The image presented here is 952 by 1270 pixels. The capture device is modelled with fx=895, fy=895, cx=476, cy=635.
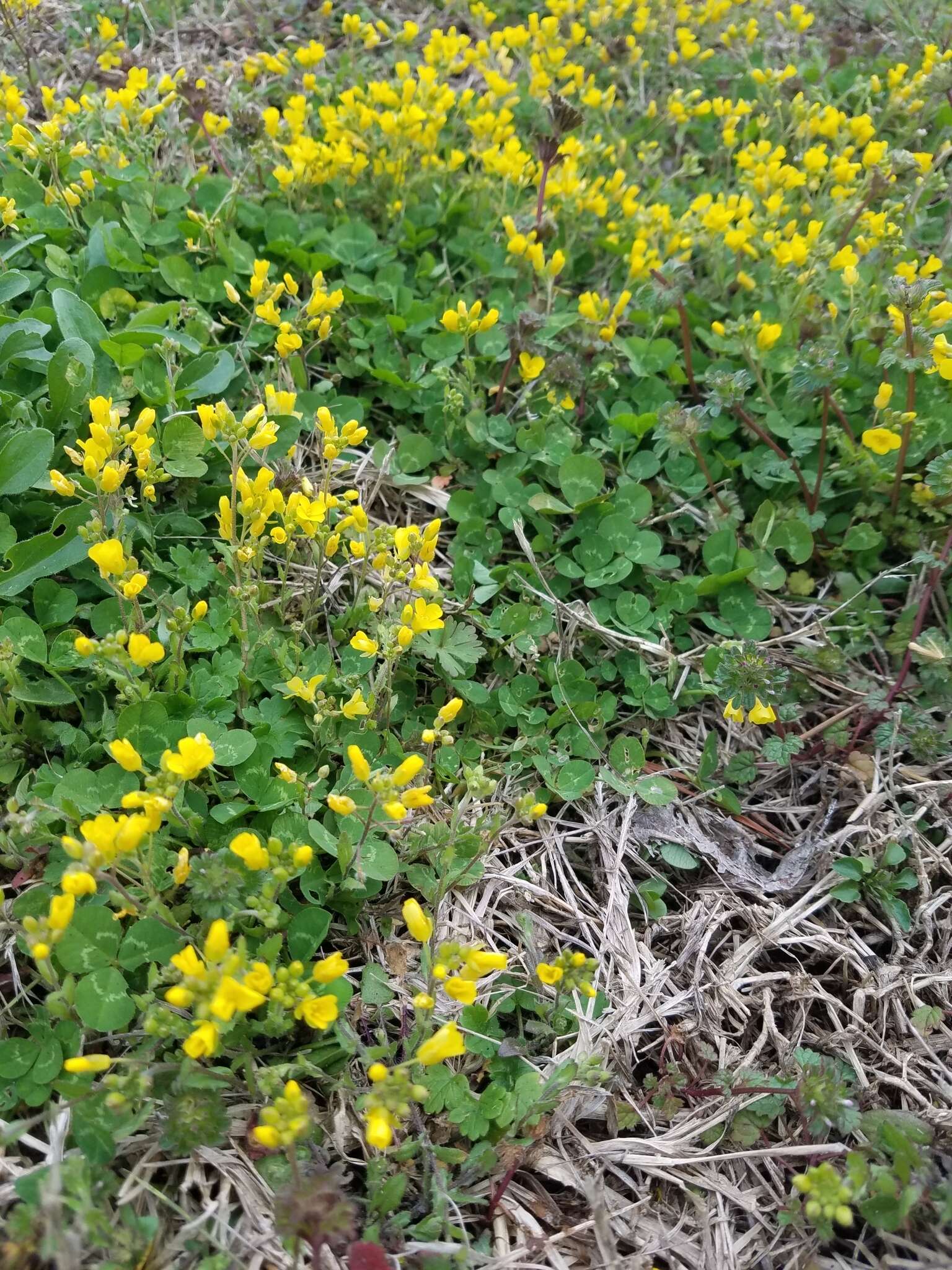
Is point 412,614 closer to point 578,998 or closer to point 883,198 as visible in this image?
point 578,998

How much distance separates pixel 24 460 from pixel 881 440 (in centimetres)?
274

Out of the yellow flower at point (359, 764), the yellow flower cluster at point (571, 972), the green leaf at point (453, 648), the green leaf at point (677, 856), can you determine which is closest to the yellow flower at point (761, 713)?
the green leaf at point (677, 856)

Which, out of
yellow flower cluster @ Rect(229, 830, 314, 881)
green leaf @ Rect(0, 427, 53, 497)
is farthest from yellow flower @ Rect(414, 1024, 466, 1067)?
green leaf @ Rect(0, 427, 53, 497)

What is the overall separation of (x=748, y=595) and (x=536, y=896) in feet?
4.39

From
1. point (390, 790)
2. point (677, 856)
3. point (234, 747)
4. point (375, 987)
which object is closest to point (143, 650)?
point (234, 747)

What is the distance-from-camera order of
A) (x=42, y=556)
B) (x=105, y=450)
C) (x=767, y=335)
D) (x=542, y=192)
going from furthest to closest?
(x=542, y=192) → (x=767, y=335) → (x=42, y=556) → (x=105, y=450)

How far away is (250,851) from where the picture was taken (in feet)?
6.23

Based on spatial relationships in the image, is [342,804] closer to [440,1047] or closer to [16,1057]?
[440,1047]

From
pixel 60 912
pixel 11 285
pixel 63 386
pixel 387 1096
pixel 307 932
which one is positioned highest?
pixel 11 285

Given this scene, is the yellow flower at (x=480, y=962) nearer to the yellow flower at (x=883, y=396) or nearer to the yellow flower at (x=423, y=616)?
the yellow flower at (x=423, y=616)

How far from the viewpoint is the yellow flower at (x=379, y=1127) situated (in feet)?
5.54

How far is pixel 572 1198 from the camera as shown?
208 centimetres

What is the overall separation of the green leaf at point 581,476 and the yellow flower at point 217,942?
201 cm

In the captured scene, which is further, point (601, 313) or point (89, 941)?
point (601, 313)
